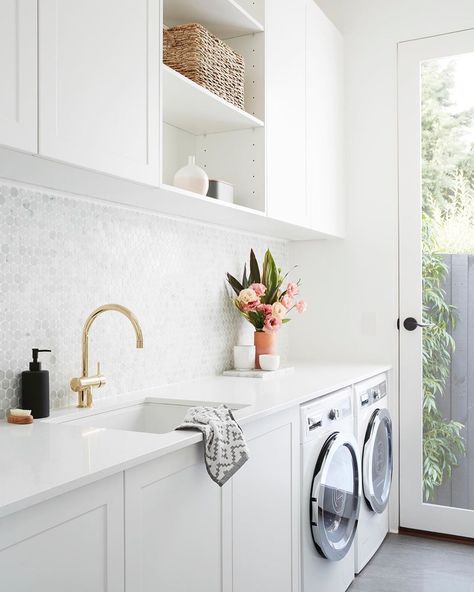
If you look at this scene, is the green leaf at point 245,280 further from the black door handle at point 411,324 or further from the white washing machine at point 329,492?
the black door handle at point 411,324

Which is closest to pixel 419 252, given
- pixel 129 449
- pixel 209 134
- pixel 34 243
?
pixel 209 134

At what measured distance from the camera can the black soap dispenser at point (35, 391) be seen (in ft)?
5.98

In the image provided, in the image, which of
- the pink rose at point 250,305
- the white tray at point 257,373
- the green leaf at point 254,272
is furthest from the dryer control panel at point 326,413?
the green leaf at point 254,272

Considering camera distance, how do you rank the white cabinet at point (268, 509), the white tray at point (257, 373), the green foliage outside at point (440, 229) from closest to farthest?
1. the white cabinet at point (268, 509)
2. the white tray at point (257, 373)
3. the green foliage outside at point (440, 229)

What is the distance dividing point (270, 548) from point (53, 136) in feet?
4.59

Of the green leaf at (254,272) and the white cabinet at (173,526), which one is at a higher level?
the green leaf at (254,272)

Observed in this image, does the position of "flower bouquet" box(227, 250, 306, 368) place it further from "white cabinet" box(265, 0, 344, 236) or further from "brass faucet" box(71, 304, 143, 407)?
"brass faucet" box(71, 304, 143, 407)

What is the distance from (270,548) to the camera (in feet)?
6.82

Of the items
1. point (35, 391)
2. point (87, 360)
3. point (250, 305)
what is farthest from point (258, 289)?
point (35, 391)

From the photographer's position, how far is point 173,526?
1.56 m

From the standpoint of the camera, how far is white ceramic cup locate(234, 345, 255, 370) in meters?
2.94

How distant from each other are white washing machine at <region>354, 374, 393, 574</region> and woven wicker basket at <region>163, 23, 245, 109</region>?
1.42 m

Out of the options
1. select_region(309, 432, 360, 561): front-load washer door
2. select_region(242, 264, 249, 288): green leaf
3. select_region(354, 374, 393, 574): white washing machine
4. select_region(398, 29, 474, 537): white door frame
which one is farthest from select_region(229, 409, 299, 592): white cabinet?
select_region(398, 29, 474, 537): white door frame

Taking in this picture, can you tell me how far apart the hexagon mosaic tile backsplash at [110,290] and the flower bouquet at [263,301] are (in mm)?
95
